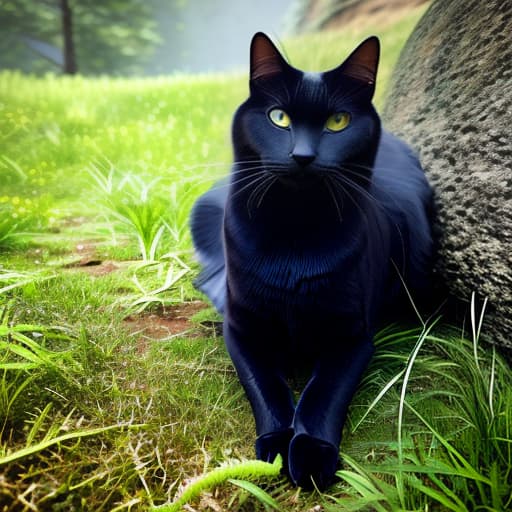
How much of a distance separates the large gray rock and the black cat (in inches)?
10.0

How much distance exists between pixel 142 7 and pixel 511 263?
647 cm

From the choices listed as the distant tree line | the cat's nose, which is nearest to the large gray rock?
the cat's nose

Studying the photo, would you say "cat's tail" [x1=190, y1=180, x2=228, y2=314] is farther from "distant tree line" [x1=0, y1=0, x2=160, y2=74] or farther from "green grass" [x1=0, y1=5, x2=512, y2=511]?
Answer: "distant tree line" [x1=0, y1=0, x2=160, y2=74]

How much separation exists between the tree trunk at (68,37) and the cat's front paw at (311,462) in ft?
16.6

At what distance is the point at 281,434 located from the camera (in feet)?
2.85

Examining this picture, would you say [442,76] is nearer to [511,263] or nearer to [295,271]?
[511,263]

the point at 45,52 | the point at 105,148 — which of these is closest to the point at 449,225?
the point at 105,148

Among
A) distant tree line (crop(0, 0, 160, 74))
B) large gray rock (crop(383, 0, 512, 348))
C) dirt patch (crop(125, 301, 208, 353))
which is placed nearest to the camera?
large gray rock (crop(383, 0, 512, 348))

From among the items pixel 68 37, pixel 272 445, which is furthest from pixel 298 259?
pixel 68 37

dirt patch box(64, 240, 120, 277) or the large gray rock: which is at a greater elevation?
the large gray rock

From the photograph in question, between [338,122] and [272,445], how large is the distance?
61 cm

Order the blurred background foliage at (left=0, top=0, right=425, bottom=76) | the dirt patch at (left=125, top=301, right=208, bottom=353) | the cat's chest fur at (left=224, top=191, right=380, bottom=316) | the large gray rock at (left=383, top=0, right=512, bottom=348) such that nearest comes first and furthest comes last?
1. the cat's chest fur at (left=224, top=191, right=380, bottom=316)
2. the large gray rock at (left=383, top=0, right=512, bottom=348)
3. the dirt patch at (left=125, top=301, right=208, bottom=353)
4. the blurred background foliage at (left=0, top=0, right=425, bottom=76)

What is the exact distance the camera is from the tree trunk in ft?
15.5

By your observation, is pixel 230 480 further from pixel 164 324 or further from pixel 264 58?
pixel 264 58
